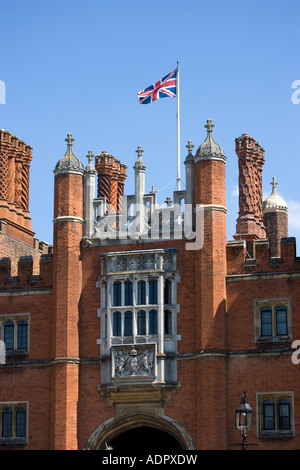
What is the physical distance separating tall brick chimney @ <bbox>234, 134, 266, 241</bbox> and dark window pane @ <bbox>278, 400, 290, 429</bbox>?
9.87m

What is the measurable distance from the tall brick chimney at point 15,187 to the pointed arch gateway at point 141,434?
34.9ft

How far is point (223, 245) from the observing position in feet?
→ 153

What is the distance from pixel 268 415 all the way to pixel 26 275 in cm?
1053

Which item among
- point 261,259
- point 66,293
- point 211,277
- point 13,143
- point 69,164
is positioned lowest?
point 66,293

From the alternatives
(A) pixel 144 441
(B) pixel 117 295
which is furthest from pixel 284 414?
(B) pixel 117 295

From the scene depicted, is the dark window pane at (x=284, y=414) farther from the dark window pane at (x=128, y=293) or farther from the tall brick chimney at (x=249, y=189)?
the tall brick chimney at (x=249, y=189)

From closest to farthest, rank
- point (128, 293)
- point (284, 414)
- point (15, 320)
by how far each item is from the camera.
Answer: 1. point (284, 414)
2. point (128, 293)
3. point (15, 320)

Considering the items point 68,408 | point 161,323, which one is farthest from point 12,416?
point 161,323

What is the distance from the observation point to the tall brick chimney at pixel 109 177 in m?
56.1

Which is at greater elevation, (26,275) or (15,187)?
(15,187)

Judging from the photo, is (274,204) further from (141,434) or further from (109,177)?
(141,434)

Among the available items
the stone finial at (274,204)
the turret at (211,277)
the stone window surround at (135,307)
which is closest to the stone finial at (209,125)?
the turret at (211,277)

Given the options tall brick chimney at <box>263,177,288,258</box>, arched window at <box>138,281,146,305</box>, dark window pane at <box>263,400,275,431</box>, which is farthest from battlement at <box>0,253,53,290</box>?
tall brick chimney at <box>263,177,288,258</box>

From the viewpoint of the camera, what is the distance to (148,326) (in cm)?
4600
